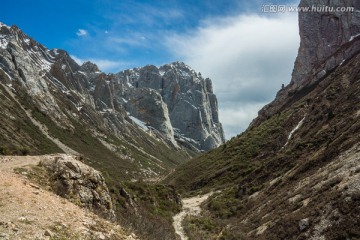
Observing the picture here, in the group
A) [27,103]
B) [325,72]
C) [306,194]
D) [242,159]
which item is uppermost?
[27,103]

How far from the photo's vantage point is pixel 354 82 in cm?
8031

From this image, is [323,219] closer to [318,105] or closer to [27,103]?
[318,105]

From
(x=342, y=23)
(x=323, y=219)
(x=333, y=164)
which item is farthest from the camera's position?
(x=342, y=23)

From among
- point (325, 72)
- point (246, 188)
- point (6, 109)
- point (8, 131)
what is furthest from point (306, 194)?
point (6, 109)

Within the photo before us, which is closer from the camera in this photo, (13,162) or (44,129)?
(13,162)

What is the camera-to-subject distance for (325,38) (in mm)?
140750

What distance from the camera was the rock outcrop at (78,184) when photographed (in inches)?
822

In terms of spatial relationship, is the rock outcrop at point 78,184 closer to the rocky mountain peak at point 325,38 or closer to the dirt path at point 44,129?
the rocky mountain peak at point 325,38

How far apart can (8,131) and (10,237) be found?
138 m

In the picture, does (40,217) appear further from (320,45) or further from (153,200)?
(320,45)

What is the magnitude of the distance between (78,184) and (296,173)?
3378 cm

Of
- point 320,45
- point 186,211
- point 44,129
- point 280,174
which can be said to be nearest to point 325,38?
point 320,45

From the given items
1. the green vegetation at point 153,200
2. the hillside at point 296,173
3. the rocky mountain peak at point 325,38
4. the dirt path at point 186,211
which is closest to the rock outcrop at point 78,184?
the green vegetation at point 153,200

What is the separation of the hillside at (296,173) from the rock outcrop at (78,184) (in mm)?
15995
